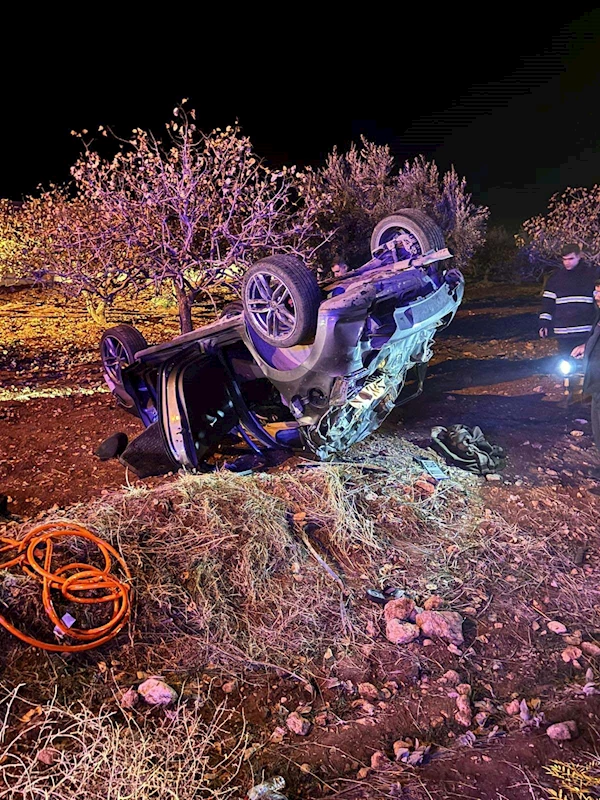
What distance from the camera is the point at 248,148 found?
26.8ft

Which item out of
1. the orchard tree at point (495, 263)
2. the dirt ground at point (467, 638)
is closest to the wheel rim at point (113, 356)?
the dirt ground at point (467, 638)

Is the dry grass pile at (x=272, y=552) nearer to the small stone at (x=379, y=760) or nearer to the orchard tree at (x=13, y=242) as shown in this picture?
the small stone at (x=379, y=760)

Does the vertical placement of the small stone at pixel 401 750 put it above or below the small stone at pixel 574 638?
above

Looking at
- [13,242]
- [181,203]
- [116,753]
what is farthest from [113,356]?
[13,242]

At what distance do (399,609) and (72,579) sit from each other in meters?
1.83

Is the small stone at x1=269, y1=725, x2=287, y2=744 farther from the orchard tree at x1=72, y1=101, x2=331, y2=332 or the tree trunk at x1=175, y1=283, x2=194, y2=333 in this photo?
the tree trunk at x1=175, y1=283, x2=194, y2=333

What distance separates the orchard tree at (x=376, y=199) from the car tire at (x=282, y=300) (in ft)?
25.4

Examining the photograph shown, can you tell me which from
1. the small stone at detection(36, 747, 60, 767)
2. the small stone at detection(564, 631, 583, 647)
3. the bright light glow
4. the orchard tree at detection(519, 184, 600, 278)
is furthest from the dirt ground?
the orchard tree at detection(519, 184, 600, 278)

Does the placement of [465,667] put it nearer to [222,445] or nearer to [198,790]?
[198,790]

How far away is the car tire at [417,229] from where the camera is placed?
4.40 metres

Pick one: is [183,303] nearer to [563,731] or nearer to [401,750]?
[401,750]

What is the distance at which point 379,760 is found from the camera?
2.44 meters

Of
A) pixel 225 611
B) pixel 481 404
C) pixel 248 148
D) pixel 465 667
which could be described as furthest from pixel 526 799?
pixel 248 148

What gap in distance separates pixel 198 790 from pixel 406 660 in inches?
46.9
